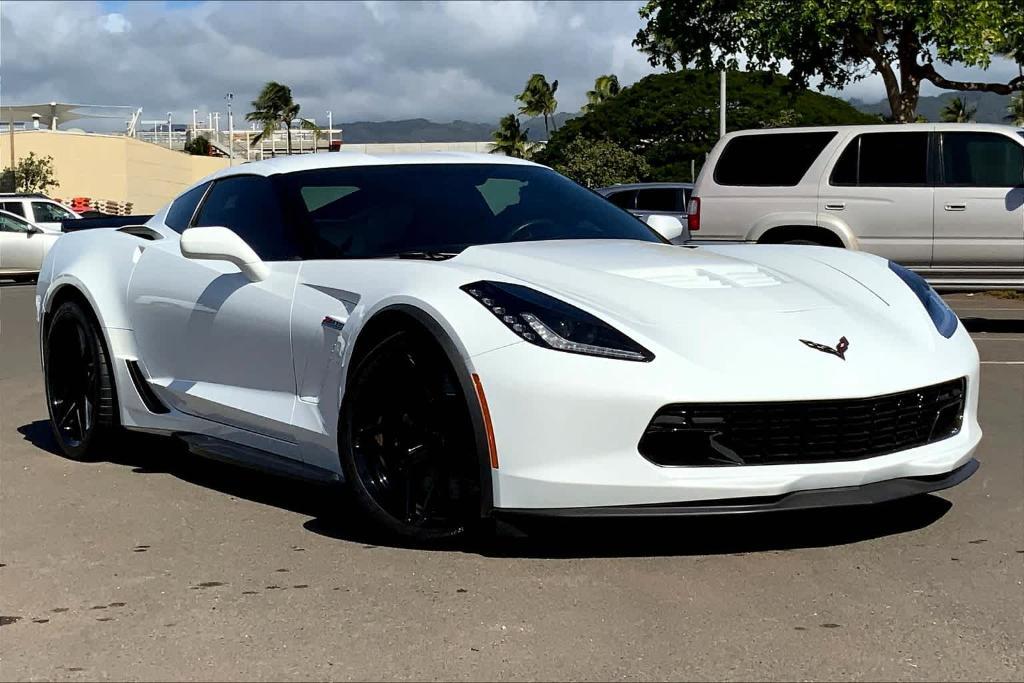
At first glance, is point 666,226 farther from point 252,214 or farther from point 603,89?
point 603,89

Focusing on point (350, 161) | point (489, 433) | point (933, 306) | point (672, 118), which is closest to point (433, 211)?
point (350, 161)

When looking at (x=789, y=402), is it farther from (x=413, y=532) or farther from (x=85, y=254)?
(x=85, y=254)

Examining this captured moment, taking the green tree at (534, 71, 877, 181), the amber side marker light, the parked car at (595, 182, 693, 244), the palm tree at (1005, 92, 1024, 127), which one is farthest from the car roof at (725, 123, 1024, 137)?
the palm tree at (1005, 92, 1024, 127)

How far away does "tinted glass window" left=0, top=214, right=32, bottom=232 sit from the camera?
86.0ft

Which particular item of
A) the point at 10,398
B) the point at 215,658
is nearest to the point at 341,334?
the point at 215,658

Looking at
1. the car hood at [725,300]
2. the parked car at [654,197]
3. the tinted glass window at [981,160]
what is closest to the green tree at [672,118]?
the parked car at [654,197]

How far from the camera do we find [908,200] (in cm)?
1351

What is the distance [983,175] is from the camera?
13.5 metres

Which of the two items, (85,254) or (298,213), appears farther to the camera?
(85,254)

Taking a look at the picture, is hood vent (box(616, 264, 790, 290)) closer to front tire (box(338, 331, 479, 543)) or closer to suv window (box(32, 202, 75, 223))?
front tire (box(338, 331, 479, 543))

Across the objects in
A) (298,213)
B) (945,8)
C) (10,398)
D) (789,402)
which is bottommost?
(10,398)

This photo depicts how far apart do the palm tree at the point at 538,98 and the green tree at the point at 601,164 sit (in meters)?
25.2

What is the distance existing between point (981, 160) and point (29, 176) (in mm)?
60173

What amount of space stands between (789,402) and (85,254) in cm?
368
